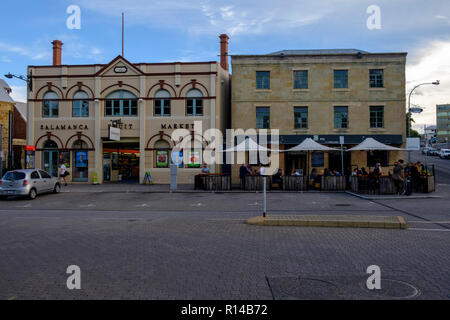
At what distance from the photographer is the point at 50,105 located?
3038cm

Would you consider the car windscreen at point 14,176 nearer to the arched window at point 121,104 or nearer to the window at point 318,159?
the arched window at point 121,104

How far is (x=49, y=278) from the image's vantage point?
589 centimetres

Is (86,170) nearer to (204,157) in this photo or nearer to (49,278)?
(204,157)

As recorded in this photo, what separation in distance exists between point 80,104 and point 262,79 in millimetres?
14446

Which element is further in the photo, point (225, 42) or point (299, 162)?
point (225, 42)

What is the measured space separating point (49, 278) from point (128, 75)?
25.7m

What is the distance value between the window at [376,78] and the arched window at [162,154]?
16.2 meters

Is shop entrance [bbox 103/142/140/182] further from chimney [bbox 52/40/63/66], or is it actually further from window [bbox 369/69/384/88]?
window [bbox 369/69/384/88]

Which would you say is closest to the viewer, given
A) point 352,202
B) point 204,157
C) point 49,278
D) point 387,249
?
point 49,278

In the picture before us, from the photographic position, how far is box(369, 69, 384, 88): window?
94.6ft

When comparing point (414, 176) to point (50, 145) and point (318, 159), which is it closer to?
point (318, 159)

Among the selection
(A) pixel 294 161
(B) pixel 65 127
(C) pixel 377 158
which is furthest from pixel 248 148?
(B) pixel 65 127

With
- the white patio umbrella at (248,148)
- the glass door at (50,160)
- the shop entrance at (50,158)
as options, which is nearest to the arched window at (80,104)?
the shop entrance at (50,158)
